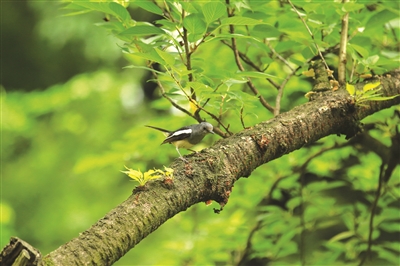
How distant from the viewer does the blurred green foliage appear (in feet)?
4.93

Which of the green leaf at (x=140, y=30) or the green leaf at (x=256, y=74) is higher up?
the green leaf at (x=140, y=30)

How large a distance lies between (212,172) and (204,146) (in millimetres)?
1095

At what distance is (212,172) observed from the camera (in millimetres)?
1077

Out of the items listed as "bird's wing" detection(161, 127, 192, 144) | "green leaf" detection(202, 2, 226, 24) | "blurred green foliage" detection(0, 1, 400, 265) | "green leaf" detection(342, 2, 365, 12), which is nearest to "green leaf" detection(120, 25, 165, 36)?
"blurred green foliage" detection(0, 1, 400, 265)

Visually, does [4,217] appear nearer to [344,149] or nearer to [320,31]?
[344,149]

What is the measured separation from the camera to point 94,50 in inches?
209

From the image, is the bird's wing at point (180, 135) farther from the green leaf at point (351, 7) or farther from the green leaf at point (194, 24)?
the green leaf at point (351, 7)

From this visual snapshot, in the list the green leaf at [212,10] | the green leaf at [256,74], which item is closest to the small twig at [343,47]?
the green leaf at [256,74]

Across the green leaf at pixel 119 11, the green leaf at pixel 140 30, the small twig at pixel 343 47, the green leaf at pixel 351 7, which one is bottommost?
the small twig at pixel 343 47

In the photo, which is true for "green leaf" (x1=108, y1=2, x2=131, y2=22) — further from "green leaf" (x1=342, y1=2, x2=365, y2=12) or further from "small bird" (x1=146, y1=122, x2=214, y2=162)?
"green leaf" (x1=342, y1=2, x2=365, y2=12)

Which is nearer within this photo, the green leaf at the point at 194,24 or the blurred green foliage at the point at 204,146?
the green leaf at the point at 194,24

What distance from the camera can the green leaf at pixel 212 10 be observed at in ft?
3.70

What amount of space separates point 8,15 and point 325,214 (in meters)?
5.17

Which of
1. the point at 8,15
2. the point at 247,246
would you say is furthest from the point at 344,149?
the point at 8,15
